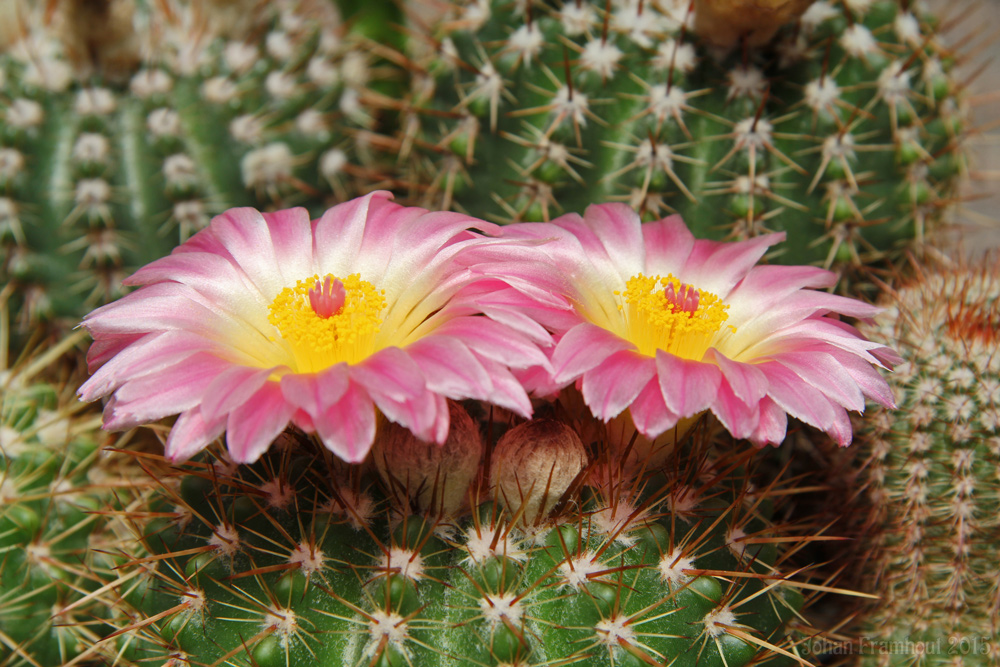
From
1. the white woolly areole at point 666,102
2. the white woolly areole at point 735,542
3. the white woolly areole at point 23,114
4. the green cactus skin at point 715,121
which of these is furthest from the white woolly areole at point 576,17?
the white woolly areole at point 23,114

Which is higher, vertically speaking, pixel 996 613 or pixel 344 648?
pixel 344 648

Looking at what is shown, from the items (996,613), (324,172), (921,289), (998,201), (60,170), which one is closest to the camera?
(996,613)

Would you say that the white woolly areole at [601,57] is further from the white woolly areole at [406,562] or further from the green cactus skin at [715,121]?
the white woolly areole at [406,562]

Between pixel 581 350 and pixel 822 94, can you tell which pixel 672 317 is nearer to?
pixel 581 350

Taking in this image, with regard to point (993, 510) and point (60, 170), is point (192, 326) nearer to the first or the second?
point (60, 170)

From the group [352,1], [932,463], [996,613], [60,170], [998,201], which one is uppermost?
[352,1]

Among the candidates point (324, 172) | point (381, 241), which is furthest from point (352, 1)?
point (381, 241)

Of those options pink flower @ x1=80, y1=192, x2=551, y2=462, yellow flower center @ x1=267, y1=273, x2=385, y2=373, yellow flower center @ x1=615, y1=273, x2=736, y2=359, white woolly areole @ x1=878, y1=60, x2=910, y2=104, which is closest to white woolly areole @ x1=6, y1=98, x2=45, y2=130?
pink flower @ x1=80, y1=192, x2=551, y2=462
